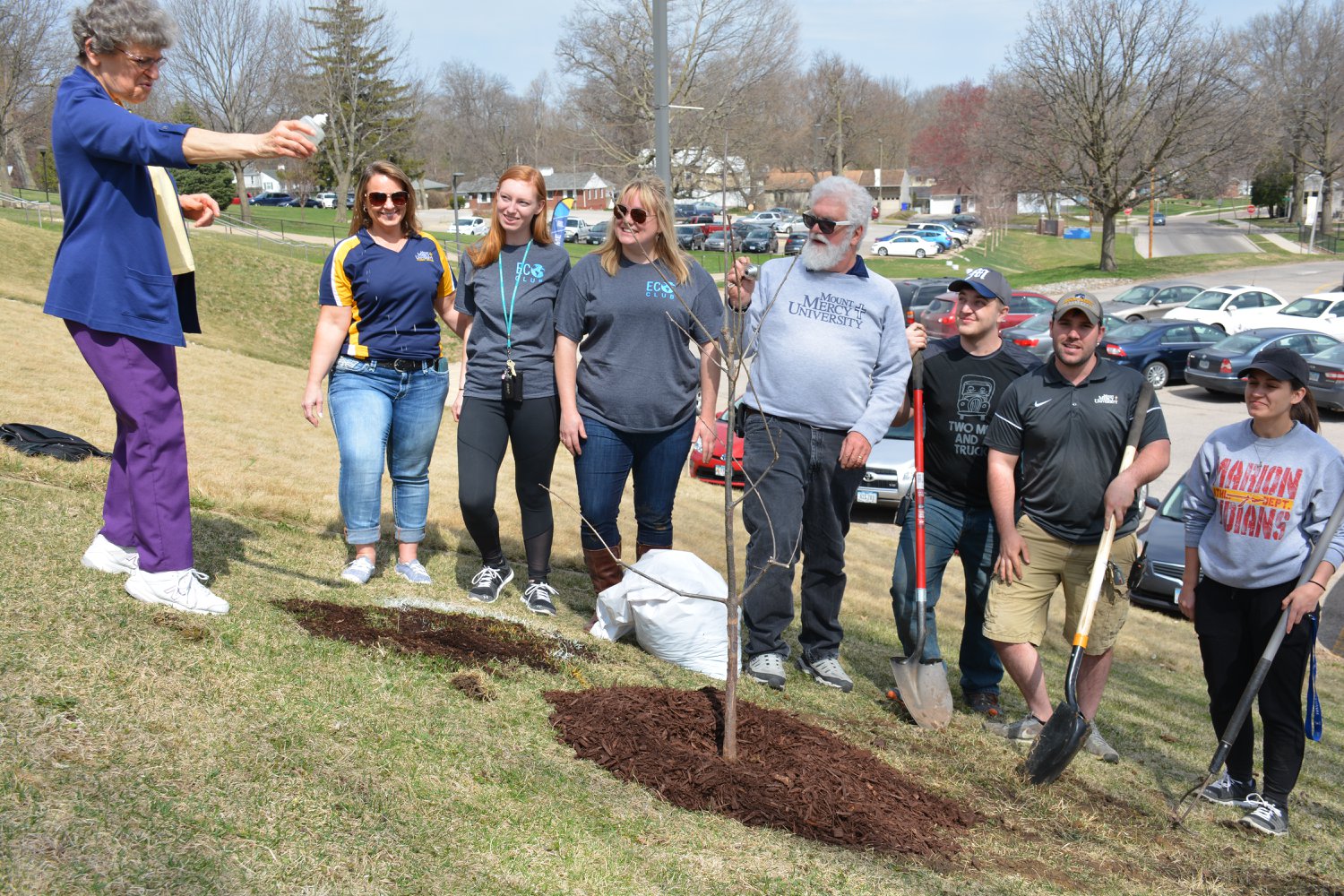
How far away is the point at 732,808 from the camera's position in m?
3.60

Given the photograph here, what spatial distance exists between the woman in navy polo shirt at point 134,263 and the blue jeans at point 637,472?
1761 millimetres

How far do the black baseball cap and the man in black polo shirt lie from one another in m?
0.43

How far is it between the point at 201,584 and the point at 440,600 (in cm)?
123

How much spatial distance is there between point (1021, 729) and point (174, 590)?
359cm

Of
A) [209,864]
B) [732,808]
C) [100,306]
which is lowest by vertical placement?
[732,808]

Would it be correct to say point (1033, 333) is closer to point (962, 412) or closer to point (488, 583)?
point (962, 412)

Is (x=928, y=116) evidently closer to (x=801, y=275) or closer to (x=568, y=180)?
(x=568, y=180)

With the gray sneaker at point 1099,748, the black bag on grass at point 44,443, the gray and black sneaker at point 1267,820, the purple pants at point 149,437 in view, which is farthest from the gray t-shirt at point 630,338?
the black bag on grass at point 44,443

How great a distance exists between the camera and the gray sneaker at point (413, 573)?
5.59 meters

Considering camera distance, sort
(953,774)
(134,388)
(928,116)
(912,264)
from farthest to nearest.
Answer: (928,116)
(912,264)
(953,774)
(134,388)

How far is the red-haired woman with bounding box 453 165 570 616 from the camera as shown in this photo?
5258mm

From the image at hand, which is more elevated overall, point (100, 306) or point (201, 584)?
point (100, 306)

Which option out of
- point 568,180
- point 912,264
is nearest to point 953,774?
point 912,264

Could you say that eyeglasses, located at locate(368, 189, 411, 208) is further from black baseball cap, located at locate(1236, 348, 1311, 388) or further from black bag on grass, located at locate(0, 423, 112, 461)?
Result: black baseball cap, located at locate(1236, 348, 1311, 388)
